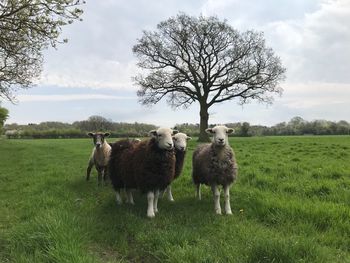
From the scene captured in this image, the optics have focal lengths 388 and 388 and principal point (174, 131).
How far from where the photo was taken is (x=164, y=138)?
904cm

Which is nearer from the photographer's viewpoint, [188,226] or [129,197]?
[188,226]

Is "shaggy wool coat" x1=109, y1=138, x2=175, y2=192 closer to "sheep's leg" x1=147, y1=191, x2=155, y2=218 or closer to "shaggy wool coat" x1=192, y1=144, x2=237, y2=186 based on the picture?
"sheep's leg" x1=147, y1=191, x2=155, y2=218

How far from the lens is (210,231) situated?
7.16m

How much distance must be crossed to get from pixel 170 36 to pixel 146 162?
31.8m

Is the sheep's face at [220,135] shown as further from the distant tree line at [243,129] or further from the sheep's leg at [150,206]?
the distant tree line at [243,129]

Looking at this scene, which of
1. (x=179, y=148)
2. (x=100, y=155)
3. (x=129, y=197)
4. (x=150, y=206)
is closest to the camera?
(x=150, y=206)

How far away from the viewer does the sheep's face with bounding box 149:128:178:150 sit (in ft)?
29.3

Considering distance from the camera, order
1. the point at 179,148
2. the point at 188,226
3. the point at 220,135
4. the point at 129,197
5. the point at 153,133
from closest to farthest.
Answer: the point at 188,226
the point at 220,135
the point at 153,133
the point at 129,197
the point at 179,148

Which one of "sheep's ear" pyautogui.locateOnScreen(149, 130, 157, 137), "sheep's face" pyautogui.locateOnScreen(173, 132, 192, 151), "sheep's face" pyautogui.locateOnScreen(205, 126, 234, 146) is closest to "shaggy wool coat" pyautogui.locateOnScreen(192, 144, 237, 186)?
"sheep's face" pyautogui.locateOnScreen(205, 126, 234, 146)

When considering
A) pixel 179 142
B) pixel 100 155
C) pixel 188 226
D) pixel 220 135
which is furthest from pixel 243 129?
pixel 188 226

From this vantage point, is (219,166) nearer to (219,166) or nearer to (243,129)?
(219,166)

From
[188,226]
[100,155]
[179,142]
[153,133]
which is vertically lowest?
[188,226]

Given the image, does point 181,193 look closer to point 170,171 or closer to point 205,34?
point 170,171

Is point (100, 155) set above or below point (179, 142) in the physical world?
below
